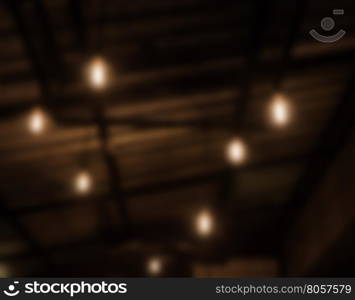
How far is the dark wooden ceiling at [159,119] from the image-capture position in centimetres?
368

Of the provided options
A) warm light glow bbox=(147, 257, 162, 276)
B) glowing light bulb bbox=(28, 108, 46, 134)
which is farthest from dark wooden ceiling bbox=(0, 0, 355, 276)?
warm light glow bbox=(147, 257, 162, 276)

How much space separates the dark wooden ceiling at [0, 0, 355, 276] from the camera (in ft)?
12.1

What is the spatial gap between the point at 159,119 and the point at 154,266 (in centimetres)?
487

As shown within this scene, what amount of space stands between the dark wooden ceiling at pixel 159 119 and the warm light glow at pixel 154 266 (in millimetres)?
1078

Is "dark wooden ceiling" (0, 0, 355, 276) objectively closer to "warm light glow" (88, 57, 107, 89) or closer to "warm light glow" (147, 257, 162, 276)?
"warm light glow" (88, 57, 107, 89)

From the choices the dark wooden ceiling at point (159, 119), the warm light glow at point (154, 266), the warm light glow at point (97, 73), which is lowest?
the warm light glow at point (97, 73)

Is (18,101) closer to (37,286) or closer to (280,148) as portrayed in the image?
(37,286)

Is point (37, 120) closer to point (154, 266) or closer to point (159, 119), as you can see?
point (159, 119)

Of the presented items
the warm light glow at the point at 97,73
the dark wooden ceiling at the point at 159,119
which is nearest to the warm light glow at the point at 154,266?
the dark wooden ceiling at the point at 159,119

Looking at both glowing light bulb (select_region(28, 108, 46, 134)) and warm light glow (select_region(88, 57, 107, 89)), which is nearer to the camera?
warm light glow (select_region(88, 57, 107, 89))

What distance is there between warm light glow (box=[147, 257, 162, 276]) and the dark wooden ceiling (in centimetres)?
108

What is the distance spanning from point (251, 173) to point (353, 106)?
1.90 metres

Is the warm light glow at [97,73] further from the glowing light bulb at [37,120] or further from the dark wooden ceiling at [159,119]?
the glowing light bulb at [37,120]

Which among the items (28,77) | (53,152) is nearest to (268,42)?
(28,77)
